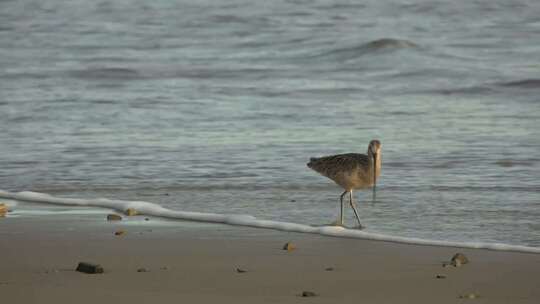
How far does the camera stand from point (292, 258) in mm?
7277

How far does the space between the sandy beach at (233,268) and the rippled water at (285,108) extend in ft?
2.56

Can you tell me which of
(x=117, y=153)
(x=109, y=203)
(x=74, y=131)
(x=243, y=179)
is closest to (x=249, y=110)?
(x=74, y=131)

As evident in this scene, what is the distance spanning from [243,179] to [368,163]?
5.85 ft

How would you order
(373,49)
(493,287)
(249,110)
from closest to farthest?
(493,287) < (249,110) < (373,49)

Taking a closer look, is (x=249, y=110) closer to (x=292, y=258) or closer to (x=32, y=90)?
(x=32, y=90)

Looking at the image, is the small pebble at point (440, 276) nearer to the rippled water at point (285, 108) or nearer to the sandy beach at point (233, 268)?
the sandy beach at point (233, 268)

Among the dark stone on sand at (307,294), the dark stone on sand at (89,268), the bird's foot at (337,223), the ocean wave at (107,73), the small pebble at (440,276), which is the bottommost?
the dark stone on sand at (307,294)

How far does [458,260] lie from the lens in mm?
7062

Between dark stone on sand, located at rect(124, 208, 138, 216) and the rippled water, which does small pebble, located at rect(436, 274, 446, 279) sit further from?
dark stone on sand, located at rect(124, 208, 138, 216)

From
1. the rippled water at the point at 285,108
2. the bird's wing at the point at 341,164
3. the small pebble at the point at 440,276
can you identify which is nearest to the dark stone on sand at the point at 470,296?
the small pebble at the point at 440,276

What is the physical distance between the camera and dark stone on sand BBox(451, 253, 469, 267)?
704cm

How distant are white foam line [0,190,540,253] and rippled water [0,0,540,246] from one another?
255 millimetres

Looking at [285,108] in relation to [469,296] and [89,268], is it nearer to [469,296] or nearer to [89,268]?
[89,268]

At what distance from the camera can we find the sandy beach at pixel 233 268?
625 cm
